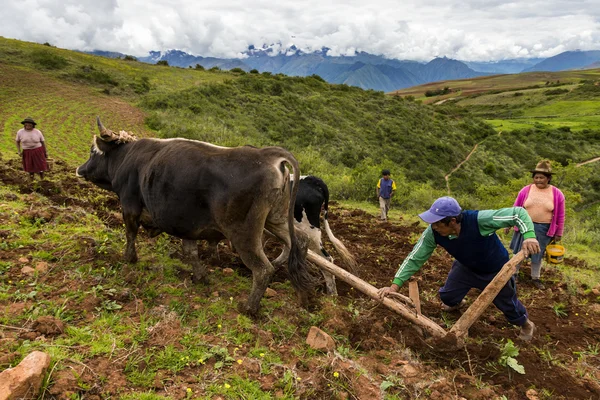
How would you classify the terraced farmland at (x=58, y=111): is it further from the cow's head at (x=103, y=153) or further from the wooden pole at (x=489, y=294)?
the wooden pole at (x=489, y=294)

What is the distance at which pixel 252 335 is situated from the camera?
3783 millimetres

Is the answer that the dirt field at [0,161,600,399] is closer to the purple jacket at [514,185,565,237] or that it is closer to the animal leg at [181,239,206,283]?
the animal leg at [181,239,206,283]

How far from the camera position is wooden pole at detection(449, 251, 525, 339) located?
11.2 feet

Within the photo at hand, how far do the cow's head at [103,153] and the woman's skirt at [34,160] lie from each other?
10.5 ft

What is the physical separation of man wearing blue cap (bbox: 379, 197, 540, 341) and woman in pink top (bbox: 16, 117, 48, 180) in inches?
331

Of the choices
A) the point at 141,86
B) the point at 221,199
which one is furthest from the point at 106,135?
the point at 141,86

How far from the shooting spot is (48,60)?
108 ft

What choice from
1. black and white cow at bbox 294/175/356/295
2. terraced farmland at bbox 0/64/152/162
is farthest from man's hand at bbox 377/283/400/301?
terraced farmland at bbox 0/64/152/162

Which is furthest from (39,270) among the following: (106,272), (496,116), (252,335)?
(496,116)

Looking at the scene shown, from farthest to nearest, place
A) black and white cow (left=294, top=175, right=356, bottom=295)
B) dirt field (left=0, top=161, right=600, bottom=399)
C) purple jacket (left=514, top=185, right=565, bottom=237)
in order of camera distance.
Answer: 1. purple jacket (left=514, top=185, right=565, bottom=237)
2. black and white cow (left=294, top=175, right=356, bottom=295)
3. dirt field (left=0, top=161, right=600, bottom=399)

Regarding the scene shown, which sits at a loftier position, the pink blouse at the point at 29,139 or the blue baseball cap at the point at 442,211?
the pink blouse at the point at 29,139

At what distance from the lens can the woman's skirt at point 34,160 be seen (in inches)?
329

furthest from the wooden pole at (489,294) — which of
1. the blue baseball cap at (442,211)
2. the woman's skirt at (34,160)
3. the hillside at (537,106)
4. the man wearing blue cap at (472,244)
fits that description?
the hillside at (537,106)

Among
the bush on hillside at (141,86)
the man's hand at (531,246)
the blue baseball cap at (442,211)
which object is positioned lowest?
the man's hand at (531,246)
